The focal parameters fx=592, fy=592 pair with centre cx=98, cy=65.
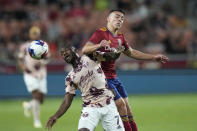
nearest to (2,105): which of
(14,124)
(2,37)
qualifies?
(2,37)

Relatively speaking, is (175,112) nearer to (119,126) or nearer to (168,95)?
(168,95)

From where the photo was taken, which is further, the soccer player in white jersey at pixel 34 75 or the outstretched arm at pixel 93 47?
the soccer player in white jersey at pixel 34 75

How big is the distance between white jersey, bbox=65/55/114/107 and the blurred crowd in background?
12.7m

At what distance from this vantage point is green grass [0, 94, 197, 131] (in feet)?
47.4

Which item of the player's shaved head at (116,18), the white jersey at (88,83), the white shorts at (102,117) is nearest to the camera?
the white shorts at (102,117)

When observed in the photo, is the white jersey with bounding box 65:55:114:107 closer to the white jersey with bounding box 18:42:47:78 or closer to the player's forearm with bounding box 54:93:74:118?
the player's forearm with bounding box 54:93:74:118

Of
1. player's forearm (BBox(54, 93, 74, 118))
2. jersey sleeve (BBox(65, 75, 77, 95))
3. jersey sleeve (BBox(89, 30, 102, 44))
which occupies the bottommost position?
player's forearm (BBox(54, 93, 74, 118))

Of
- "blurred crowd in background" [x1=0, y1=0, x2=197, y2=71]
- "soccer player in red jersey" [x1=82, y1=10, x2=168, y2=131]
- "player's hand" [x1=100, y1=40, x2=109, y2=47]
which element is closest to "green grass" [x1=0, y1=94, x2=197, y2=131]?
"blurred crowd in background" [x1=0, y1=0, x2=197, y2=71]

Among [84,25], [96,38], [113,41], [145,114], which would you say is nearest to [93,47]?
[96,38]

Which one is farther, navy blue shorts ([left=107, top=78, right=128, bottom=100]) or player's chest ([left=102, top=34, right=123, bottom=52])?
navy blue shorts ([left=107, top=78, right=128, bottom=100])

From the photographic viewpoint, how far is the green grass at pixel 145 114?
47.4 feet

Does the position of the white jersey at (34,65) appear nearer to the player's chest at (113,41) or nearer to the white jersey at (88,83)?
the player's chest at (113,41)

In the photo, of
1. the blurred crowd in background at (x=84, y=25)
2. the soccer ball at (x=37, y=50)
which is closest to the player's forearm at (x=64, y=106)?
the soccer ball at (x=37, y=50)

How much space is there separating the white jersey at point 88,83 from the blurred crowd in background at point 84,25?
12.7 meters
